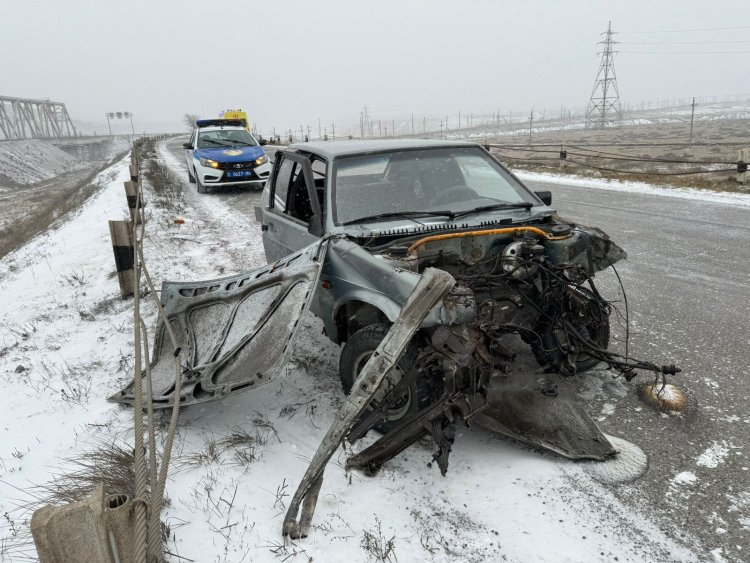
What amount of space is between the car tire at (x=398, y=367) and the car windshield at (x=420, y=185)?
1.07 m

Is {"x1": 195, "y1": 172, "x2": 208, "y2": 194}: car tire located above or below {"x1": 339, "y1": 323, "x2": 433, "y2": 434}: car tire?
above

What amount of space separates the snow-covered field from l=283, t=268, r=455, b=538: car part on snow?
16 cm

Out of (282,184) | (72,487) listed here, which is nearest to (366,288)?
(72,487)

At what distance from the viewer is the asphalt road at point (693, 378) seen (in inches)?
99.9

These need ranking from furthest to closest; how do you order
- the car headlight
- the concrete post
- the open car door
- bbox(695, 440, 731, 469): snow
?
1. the car headlight
2. the open car door
3. bbox(695, 440, 731, 469): snow
4. the concrete post

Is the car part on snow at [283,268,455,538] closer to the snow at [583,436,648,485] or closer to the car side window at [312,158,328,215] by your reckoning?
the snow at [583,436,648,485]

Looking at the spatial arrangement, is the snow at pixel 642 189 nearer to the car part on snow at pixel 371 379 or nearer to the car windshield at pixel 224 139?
the car windshield at pixel 224 139

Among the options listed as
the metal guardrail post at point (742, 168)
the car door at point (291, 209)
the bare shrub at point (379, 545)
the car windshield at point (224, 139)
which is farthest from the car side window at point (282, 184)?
the metal guardrail post at point (742, 168)

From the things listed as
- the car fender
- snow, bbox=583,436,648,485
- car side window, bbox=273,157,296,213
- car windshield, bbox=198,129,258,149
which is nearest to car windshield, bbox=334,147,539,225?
the car fender

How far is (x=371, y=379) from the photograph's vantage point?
8.45 ft

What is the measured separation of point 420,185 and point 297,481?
102 inches

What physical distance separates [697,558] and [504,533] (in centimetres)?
83

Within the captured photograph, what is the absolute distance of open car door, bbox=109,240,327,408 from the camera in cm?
303

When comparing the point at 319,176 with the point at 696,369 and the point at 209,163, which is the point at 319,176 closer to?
the point at 696,369
